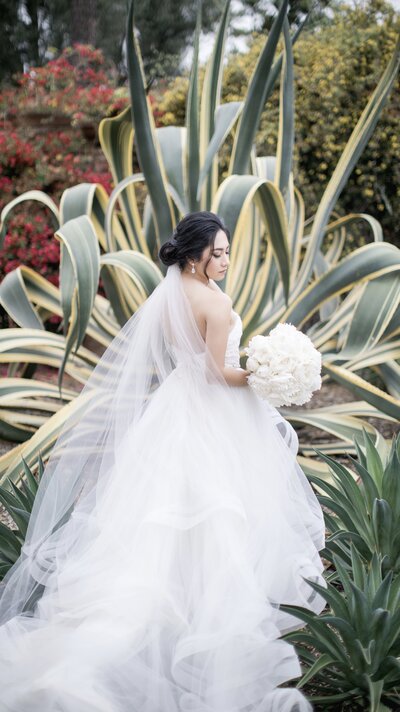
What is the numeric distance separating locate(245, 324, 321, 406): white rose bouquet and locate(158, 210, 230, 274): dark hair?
0.36 meters

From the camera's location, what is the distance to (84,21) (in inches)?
419

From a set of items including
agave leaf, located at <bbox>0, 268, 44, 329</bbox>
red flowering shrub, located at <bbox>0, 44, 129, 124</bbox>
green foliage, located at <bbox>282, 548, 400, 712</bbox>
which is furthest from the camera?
red flowering shrub, located at <bbox>0, 44, 129, 124</bbox>

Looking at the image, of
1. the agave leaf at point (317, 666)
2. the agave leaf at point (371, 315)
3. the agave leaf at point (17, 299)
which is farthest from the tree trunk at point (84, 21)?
the agave leaf at point (317, 666)

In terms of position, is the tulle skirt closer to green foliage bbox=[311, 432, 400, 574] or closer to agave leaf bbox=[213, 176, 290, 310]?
green foliage bbox=[311, 432, 400, 574]

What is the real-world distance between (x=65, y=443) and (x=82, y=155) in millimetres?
5253

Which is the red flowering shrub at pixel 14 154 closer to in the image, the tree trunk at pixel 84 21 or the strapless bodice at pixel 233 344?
the tree trunk at pixel 84 21

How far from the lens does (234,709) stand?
1.99 metres

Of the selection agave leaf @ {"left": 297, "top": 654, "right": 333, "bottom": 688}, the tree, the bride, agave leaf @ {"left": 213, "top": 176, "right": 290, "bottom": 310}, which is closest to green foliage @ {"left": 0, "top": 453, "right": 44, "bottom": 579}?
the bride

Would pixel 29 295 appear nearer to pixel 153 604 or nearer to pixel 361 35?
pixel 153 604

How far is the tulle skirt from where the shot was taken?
2.04 m

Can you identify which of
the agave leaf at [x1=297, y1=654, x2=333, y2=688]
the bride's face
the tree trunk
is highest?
the tree trunk

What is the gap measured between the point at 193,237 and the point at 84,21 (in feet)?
30.4

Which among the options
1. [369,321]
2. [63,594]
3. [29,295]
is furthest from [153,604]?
[29,295]

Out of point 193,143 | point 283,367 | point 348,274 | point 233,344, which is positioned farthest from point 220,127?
point 283,367
